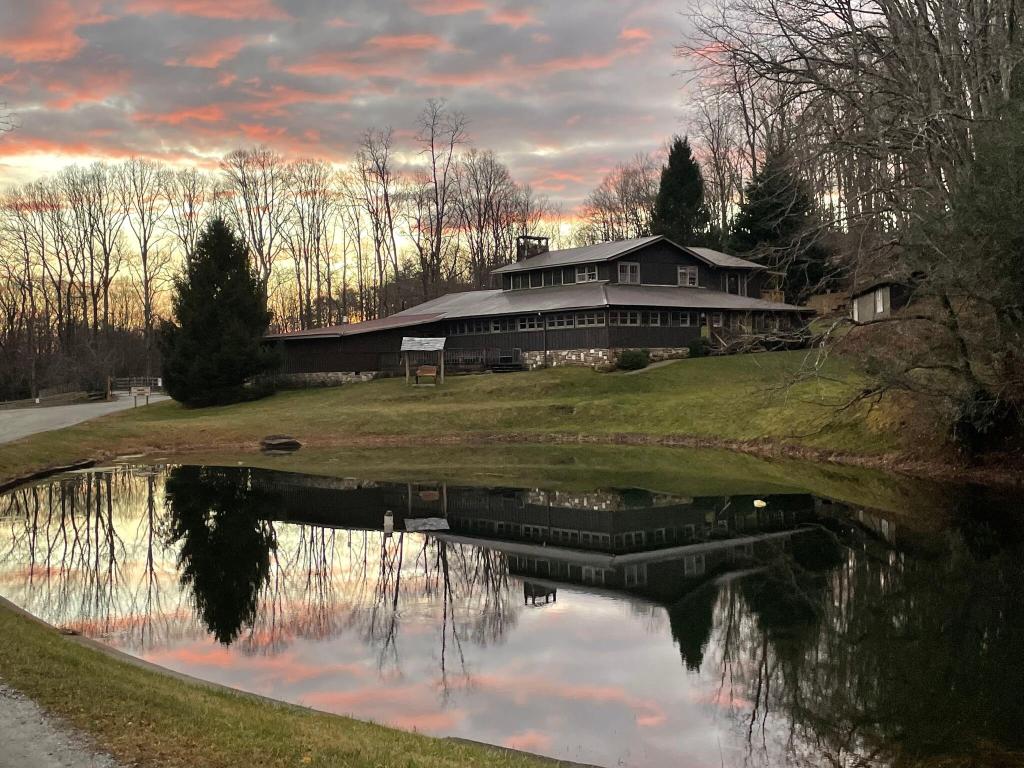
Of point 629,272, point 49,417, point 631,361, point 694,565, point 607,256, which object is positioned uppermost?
point 607,256

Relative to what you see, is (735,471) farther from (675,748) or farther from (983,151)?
(675,748)

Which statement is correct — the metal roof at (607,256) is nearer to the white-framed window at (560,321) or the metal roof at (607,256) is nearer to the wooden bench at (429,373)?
the white-framed window at (560,321)

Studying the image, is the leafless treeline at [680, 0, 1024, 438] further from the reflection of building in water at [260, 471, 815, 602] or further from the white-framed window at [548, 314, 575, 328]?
the white-framed window at [548, 314, 575, 328]

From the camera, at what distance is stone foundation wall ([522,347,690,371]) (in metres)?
48.8

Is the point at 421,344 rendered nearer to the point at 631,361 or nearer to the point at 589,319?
the point at 589,319

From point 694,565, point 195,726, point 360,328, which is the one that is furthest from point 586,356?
point 195,726

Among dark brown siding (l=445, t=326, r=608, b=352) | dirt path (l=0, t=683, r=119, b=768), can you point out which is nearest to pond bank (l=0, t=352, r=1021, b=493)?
dark brown siding (l=445, t=326, r=608, b=352)

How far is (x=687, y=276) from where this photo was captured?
56656mm

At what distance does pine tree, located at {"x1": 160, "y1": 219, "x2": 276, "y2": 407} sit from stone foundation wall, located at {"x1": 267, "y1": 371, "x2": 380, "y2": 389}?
2479 mm

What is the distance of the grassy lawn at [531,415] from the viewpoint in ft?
109

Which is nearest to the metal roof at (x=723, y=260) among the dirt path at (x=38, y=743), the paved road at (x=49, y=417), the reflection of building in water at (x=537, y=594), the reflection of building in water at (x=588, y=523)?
the reflection of building in water at (x=588, y=523)

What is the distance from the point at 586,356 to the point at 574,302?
3152 mm

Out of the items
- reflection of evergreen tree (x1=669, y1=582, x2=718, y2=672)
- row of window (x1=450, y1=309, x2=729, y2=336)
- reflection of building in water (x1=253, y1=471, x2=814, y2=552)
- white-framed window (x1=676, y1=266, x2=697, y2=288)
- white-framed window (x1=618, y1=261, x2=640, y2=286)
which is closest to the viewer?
reflection of evergreen tree (x1=669, y1=582, x2=718, y2=672)

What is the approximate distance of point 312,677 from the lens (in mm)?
11594
